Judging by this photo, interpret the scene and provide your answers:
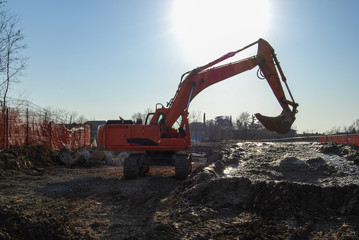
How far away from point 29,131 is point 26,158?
12.0 feet

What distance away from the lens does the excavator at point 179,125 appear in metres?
10.6

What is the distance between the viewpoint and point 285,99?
36.5 ft

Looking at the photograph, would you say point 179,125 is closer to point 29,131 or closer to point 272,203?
point 272,203

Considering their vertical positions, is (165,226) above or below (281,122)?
below

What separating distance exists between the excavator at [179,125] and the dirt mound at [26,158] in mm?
3603

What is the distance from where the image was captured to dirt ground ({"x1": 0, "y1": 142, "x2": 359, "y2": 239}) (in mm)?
4439

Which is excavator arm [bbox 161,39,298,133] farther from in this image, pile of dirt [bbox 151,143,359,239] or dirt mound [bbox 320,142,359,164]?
pile of dirt [bbox 151,143,359,239]

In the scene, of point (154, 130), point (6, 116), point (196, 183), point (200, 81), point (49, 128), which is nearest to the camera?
point (196, 183)

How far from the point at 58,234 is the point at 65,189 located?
4716mm

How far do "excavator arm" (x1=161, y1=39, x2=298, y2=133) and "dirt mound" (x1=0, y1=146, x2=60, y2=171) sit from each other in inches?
234

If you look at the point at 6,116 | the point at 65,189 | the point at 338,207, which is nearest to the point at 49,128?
the point at 6,116

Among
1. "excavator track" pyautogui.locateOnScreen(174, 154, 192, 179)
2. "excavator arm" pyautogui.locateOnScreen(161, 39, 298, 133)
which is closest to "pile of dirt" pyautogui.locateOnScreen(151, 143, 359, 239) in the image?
"excavator track" pyautogui.locateOnScreen(174, 154, 192, 179)

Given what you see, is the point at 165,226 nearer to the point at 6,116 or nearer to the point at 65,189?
the point at 65,189

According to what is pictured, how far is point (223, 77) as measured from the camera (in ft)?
38.7
